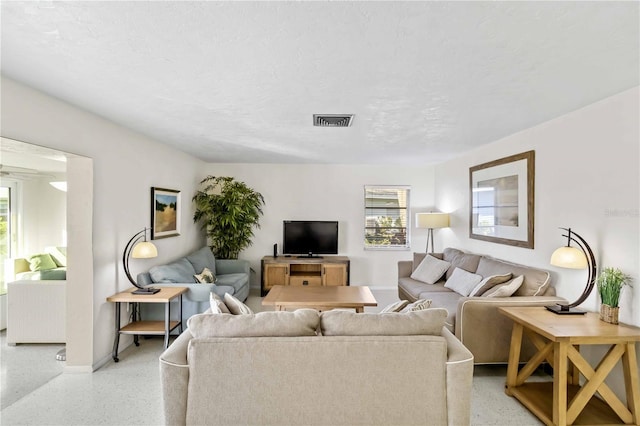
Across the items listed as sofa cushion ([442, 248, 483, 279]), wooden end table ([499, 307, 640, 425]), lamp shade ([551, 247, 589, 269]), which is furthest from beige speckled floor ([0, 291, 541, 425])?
sofa cushion ([442, 248, 483, 279])

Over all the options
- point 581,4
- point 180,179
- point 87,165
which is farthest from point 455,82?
point 180,179

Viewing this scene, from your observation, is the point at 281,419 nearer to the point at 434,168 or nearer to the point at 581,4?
the point at 581,4

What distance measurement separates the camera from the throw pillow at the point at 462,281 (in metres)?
3.85

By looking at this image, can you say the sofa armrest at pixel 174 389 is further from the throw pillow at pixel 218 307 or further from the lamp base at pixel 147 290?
the lamp base at pixel 147 290

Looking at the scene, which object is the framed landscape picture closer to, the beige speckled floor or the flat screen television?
the beige speckled floor

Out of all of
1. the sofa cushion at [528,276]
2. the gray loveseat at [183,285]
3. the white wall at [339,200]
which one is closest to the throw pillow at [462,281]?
the sofa cushion at [528,276]

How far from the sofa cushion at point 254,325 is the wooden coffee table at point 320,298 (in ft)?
4.84

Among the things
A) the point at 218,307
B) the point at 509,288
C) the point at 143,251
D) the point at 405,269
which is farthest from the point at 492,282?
the point at 143,251

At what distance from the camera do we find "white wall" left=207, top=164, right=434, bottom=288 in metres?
6.27

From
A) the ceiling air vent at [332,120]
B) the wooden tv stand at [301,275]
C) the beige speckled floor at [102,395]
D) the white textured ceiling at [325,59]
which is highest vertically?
the white textured ceiling at [325,59]

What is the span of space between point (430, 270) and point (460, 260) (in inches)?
17.7

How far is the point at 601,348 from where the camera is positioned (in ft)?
8.63

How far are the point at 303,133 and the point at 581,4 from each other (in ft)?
8.83

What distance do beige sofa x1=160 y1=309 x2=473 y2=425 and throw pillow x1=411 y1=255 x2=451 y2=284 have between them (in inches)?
114
